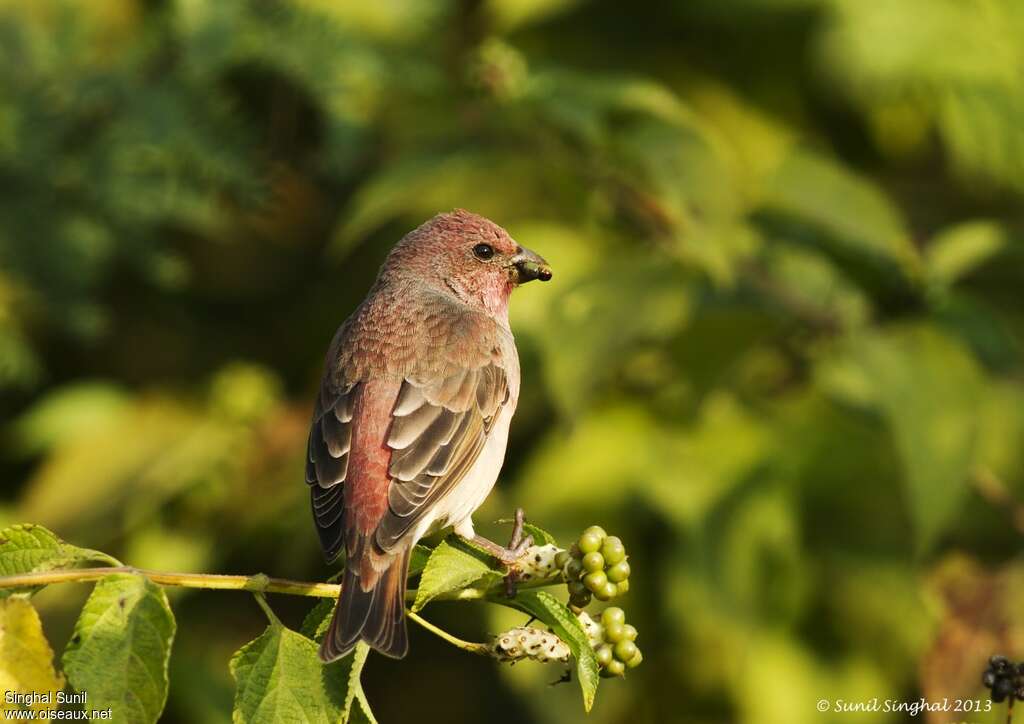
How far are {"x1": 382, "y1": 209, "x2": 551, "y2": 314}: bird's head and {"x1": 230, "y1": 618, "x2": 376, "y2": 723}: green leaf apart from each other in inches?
68.8

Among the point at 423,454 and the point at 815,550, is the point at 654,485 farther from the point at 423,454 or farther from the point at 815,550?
the point at 423,454

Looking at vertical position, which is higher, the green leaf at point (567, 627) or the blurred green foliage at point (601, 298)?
the blurred green foliage at point (601, 298)

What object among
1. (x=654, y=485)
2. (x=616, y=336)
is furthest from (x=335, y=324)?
(x=616, y=336)

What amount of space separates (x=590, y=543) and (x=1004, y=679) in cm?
83

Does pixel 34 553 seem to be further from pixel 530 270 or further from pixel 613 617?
pixel 530 270

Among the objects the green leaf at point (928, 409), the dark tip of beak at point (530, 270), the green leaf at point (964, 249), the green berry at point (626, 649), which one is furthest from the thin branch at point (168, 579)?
the green leaf at point (964, 249)

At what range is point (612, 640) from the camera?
102 inches

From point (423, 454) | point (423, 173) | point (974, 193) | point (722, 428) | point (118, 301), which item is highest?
point (974, 193)

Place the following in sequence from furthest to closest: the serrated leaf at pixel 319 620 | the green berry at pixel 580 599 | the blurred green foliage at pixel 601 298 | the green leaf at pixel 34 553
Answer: the blurred green foliage at pixel 601 298 < the serrated leaf at pixel 319 620 < the green berry at pixel 580 599 < the green leaf at pixel 34 553

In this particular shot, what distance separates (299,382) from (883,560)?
2.77 m

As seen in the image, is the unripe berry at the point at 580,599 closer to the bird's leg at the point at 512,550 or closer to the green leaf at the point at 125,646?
the bird's leg at the point at 512,550

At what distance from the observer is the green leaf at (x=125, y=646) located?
232cm

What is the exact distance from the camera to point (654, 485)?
17.1ft

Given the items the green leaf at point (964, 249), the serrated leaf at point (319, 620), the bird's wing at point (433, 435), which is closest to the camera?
the serrated leaf at point (319, 620)
